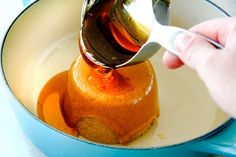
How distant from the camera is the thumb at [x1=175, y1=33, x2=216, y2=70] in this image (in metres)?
0.41

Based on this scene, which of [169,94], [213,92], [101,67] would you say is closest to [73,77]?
[101,67]

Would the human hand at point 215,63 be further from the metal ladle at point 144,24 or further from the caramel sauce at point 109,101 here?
the caramel sauce at point 109,101

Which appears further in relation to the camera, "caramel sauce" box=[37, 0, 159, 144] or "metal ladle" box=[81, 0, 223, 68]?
"caramel sauce" box=[37, 0, 159, 144]

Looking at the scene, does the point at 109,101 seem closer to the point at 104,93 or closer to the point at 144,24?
the point at 104,93

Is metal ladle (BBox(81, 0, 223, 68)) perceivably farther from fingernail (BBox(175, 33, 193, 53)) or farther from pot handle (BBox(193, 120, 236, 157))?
pot handle (BBox(193, 120, 236, 157))

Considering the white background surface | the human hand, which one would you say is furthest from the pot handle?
the white background surface

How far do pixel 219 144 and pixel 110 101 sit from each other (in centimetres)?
17

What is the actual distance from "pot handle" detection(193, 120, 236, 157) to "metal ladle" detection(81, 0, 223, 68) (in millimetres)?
116

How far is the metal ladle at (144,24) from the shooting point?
0.47m

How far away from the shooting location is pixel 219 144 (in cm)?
50

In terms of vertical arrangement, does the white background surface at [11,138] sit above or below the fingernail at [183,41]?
below

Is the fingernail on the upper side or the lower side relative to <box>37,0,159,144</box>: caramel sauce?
upper

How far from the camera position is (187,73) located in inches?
29.1

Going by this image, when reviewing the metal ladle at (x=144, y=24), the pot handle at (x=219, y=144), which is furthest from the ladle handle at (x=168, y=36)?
the pot handle at (x=219, y=144)
